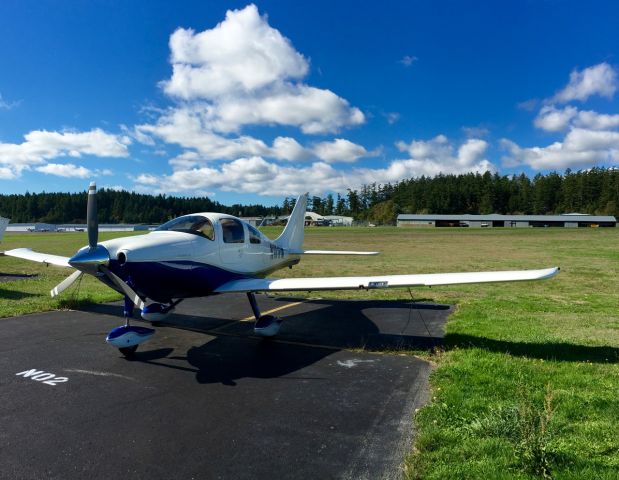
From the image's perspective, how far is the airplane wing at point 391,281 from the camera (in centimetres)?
693

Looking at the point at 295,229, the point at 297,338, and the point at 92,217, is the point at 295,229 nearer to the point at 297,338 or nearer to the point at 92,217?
the point at 297,338

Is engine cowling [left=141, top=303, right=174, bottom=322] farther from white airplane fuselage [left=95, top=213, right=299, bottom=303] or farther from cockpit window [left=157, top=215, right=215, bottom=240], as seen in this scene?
cockpit window [left=157, top=215, right=215, bottom=240]

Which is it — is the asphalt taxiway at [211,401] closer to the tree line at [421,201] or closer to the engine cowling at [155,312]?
the engine cowling at [155,312]

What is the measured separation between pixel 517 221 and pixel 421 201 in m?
42.1

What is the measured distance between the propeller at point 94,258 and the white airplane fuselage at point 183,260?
0.10 metres

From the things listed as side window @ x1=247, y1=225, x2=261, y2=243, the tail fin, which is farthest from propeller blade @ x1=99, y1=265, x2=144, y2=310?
the tail fin

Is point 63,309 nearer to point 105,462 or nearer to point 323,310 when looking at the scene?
point 323,310

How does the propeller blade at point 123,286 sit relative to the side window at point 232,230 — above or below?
below

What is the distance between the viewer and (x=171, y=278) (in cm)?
745

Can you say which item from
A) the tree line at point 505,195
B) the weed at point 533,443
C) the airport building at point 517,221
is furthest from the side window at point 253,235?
the tree line at point 505,195

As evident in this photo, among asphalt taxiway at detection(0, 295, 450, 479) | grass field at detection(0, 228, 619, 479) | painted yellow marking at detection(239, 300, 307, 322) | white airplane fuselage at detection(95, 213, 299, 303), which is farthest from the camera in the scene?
painted yellow marking at detection(239, 300, 307, 322)

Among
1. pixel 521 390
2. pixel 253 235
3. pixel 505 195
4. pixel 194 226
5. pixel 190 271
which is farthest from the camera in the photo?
pixel 505 195

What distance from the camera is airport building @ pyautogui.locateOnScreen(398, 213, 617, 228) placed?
106 m

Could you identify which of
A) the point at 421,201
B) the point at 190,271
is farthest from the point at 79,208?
the point at 190,271
